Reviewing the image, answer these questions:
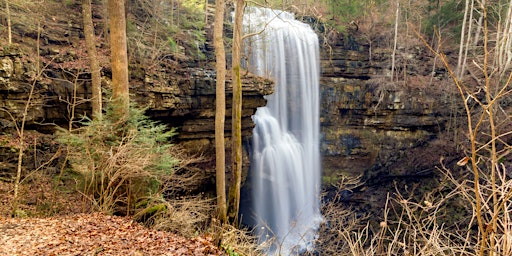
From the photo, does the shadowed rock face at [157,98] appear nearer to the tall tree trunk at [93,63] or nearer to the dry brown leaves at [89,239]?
the tall tree trunk at [93,63]

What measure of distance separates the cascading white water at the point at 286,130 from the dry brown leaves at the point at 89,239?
409 inches

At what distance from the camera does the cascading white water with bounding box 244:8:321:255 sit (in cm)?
1580

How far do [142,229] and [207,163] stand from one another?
7.59 meters

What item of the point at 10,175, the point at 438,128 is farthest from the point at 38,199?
the point at 438,128

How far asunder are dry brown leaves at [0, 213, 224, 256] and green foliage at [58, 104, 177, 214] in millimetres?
548

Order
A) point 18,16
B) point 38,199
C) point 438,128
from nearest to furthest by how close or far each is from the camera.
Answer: point 38,199 < point 18,16 < point 438,128

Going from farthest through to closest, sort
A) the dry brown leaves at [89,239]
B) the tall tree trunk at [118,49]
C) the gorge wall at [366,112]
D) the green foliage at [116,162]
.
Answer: the gorge wall at [366,112]
the tall tree trunk at [118,49]
the green foliage at [116,162]
the dry brown leaves at [89,239]

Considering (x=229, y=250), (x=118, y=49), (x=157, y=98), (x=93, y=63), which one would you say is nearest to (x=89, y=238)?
(x=229, y=250)

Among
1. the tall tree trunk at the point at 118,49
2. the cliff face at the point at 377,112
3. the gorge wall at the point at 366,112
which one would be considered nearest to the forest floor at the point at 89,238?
the tall tree trunk at the point at 118,49

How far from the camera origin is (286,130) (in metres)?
17.4

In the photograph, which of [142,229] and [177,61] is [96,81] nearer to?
[177,61]

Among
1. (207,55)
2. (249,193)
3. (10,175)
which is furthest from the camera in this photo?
(249,193)

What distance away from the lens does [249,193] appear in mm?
15938

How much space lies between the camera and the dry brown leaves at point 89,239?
4320mm
